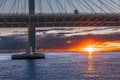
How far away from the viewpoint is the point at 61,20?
91.4 metres

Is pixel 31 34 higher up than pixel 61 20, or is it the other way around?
pixel 61 20

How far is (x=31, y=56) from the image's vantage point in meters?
106

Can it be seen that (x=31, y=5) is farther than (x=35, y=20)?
Yes

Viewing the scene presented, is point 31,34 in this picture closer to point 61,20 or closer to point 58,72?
point 61,20

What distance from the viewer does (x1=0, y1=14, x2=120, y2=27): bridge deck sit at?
282 feet

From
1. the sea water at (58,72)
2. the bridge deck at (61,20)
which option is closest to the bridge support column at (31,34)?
the bridge deck at (61,20)

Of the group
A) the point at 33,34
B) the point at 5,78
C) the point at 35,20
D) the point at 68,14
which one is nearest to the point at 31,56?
the point at 33,34

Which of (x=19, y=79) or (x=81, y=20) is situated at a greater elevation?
(x=81, y=20)

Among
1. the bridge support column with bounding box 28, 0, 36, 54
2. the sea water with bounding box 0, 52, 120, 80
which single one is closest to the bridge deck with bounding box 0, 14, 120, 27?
the bridge support column with bounding box 28, 0, 36, 54

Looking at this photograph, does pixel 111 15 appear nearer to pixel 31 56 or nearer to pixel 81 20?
pixel 81 20

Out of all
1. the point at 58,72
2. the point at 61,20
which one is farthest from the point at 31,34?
the point at 58,72

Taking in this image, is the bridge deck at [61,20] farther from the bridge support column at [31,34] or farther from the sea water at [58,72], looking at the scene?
the sea water at [58,72]

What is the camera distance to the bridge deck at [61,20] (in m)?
85.8

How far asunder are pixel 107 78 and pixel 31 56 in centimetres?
4520
